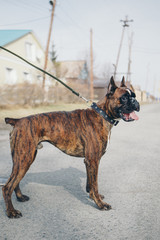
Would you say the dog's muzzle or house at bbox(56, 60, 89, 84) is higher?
house at bbox(56, 60, 89, 84)

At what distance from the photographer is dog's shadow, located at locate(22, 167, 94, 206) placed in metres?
3.19

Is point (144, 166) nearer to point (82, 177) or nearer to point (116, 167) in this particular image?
point (116, 167)

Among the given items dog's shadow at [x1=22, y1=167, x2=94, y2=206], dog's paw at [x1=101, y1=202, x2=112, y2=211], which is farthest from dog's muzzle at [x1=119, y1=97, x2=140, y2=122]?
dog's shadow at [x1=22, y1=167, x2=94, y2=206]

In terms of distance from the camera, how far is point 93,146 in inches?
105

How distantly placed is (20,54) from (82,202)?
77.1 feet

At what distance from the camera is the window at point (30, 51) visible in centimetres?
2566

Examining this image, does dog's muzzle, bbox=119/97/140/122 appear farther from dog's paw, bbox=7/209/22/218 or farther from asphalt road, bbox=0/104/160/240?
dog's paw, bbox=7/209/22/218

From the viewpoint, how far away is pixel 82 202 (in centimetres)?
293

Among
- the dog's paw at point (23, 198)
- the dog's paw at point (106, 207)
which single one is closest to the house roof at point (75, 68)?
the dog's paw at point (23, 198)

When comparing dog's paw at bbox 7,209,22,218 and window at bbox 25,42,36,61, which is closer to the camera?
dog's paw at bbox 7,209,22,218

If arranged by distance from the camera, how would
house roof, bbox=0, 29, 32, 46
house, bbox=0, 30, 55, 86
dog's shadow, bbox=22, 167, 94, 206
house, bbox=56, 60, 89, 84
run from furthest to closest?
house, bbox=56, 60, 89, 84 → house roof, bbox=0, 29, 32, 46 → house, bbox=0, 30, 55, 86 → dog's shadow, bbox=22, 167, 94, 206

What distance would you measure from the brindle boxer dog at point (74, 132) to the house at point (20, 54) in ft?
61.6

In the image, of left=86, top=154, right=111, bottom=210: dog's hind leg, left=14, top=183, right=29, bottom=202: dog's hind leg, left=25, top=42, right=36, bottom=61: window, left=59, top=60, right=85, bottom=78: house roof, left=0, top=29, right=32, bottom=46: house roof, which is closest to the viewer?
left=86, top=154, right=111, bottom=210: dog's hind leg

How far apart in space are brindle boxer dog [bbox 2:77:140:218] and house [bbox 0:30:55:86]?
1878cm
